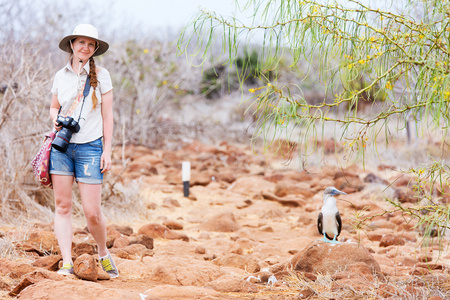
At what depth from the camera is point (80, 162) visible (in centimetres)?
374

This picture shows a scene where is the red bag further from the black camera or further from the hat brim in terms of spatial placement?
the hat brim

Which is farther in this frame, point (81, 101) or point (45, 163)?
point (81, 101)

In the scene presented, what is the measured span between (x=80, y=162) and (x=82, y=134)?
0.19m

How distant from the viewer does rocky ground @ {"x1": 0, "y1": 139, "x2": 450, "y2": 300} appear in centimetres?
349

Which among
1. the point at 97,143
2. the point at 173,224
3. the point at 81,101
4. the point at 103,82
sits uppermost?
the point at 103,82

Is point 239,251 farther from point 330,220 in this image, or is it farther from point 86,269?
point 86,269

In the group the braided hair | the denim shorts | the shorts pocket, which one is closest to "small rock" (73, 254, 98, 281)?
the denim shorts

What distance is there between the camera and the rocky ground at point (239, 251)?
3.49m

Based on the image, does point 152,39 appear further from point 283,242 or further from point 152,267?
point 152,267

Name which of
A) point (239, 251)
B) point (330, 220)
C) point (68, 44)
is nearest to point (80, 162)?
point (68, 44)

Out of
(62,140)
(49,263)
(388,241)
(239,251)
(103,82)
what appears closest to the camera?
(62,140)

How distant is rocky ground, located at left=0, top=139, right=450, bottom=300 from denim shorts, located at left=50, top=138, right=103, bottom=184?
0.56 m

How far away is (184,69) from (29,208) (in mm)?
9249

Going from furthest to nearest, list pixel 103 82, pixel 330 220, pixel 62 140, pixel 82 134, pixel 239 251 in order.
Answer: pixel 239 251 < pixel 330 220 < pixel 103 82 < pixel 82 134 < pixel 62 140
